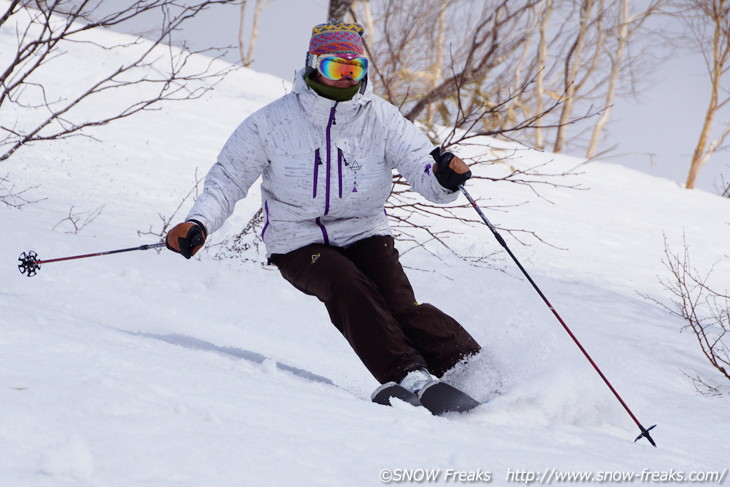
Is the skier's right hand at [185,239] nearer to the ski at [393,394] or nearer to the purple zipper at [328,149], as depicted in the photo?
the purple zipper at [328,149]

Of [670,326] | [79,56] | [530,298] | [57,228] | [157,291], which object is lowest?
[670,326]

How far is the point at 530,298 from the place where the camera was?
6.95 m

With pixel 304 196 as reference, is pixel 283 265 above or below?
below

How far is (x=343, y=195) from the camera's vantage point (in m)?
3.45

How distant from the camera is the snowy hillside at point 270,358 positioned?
1.73 metres

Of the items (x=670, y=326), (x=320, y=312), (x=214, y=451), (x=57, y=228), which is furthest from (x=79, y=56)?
(x=214, y=451)

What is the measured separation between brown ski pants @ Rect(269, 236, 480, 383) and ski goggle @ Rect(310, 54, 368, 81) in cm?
76

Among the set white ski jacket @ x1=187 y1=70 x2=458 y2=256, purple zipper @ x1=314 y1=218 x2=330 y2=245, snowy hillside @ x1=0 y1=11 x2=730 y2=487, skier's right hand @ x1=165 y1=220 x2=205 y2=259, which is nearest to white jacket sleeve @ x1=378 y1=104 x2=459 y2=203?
white ski jacket @ x1=187 y1=70 x2=458 y2=256

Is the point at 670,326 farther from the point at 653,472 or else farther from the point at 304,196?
the point at 653,472

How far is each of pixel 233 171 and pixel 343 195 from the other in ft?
1.74

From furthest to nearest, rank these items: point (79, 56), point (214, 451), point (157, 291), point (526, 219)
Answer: point (79, 56) → point (526, 219) → point (157, 291) → point (214, 451)

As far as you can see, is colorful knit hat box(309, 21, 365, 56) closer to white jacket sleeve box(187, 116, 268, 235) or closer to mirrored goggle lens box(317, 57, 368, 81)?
mirrored goggle lens box(317, 57, 368, 81)

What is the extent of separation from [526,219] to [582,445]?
27.4 feet

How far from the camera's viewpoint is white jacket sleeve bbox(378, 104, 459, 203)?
3.47 metres
